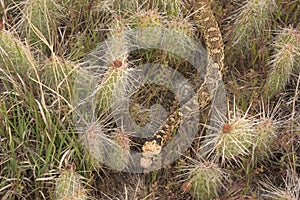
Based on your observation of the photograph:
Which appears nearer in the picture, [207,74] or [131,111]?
[131,111]

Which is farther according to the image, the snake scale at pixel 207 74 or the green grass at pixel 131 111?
the snake scale at pixel 207 74

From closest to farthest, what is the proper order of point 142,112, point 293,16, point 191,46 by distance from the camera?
point 142,112 → point 191,46 → point 293,16

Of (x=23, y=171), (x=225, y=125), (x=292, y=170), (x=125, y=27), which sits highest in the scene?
(x=125, y=27)

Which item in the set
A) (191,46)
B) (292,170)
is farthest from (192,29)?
(292,170)

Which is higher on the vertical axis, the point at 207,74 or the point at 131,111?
the point at 207,74

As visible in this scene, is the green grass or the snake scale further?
the snake scale

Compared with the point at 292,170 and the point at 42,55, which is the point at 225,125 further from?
the point at 42,55

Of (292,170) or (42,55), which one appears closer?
(292,170)

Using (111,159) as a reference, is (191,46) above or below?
above
